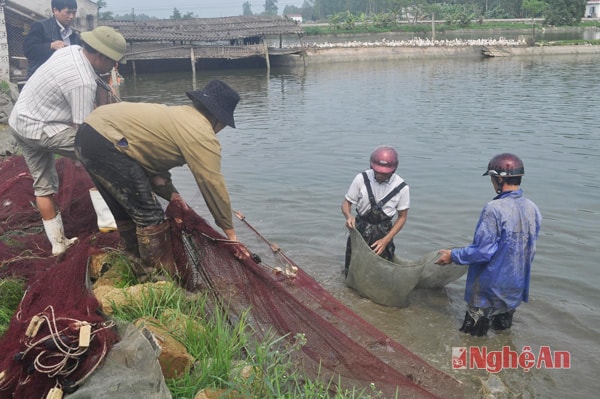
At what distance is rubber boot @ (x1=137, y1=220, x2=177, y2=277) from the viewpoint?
378 centimetres

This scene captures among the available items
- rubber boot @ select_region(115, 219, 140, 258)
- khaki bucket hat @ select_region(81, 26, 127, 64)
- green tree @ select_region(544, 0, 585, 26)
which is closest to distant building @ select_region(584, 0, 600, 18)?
green tree @ select_region(544, 0, 585, 26)

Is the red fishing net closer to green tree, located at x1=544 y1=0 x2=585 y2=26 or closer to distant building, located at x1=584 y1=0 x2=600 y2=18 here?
green tree, located at x1=544 y1=0 x2=585 y2=26

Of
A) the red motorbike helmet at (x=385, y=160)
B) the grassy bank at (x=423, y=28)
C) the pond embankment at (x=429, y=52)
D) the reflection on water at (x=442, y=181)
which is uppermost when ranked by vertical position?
the grassy bank at (x=423, y=28)

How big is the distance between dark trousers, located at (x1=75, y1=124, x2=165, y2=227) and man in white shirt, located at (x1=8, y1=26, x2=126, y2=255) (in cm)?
72

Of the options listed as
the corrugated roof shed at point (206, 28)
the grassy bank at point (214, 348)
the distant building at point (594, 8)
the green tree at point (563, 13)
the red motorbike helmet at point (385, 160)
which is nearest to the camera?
the grassy bank at point (214, 348)

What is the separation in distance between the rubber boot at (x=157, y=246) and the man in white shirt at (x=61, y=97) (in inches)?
37.7

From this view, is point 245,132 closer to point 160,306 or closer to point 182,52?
point 160,306

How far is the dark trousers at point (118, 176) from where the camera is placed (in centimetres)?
352

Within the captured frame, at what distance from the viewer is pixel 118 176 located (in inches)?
141

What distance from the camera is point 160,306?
3594mm

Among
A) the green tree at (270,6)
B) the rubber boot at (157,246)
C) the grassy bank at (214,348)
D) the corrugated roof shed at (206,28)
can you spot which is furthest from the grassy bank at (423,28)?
the green tree at (270,6)

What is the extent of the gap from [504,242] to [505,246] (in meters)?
0.03

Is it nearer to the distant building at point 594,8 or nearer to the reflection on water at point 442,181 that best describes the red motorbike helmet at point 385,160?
the reflection on water at point 442,181

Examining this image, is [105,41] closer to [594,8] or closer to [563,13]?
[563,13]
